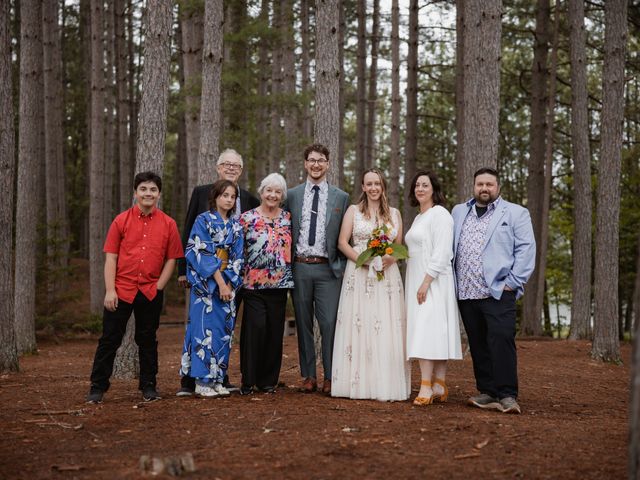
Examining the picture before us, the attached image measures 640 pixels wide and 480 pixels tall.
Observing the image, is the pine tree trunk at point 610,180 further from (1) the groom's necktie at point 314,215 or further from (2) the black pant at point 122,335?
(2) the black pant at point 122,335

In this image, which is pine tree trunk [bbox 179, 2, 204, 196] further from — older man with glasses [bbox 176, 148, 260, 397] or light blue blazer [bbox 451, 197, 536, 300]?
light blue blazer [bbox 451, 197, 536, 300]

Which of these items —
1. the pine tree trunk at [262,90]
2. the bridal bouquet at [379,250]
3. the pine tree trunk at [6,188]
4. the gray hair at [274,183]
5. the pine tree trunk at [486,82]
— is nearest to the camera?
the bridal bouquet at [379,250]

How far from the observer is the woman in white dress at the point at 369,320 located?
652cm

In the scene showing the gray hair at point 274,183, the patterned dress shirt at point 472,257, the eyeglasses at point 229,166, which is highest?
the eyeglasses at point 229,166

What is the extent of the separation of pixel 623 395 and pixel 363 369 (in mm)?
3683

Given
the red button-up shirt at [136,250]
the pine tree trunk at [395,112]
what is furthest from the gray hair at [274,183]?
the pine tree trunk at [395,112]

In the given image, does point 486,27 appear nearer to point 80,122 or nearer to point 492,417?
point 492,417

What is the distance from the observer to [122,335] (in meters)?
6.32

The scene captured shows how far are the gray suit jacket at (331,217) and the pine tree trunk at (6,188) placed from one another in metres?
3.97

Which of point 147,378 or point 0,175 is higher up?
point 0,175

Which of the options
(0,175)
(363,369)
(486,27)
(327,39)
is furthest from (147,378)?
(486,27)

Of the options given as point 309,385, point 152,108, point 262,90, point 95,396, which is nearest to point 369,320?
point 309,385

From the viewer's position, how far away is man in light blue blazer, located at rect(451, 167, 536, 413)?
6.20 meters

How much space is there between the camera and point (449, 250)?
6.40m
